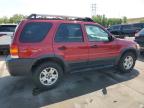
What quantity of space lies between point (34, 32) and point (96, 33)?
1944mm

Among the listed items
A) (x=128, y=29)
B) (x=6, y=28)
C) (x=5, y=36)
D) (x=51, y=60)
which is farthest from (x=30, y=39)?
(x=128, y=29)

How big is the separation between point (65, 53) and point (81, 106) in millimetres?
1545

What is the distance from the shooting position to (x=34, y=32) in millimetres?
4652

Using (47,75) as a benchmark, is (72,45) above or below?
above

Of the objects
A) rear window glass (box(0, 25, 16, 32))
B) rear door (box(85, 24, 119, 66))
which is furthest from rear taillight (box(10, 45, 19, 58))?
rear window glass (box(0, 25, 16, 32))

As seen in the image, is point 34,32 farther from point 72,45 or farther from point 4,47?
point 4,47

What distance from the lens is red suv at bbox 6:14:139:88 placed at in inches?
180

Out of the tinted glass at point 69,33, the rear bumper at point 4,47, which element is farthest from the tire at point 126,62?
the rear bumper at point 4,47

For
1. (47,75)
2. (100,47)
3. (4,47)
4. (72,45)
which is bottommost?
(47,75)

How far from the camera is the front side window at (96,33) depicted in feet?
17.9

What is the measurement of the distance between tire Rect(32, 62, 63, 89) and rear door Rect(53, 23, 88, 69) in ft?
1.22

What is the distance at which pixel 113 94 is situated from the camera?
15.3 ft

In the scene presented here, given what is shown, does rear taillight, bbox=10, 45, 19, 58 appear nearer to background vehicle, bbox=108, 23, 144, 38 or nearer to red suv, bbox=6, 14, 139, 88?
red suv, bbox=6, 14, 139, 88

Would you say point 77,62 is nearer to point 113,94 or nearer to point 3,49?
point 113,94
